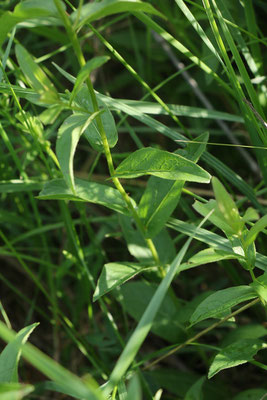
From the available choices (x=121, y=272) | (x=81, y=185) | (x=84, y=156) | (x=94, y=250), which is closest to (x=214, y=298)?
(x=121, y=272)

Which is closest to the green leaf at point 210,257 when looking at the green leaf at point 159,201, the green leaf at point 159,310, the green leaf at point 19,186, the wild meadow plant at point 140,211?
the wild meadow plant at point 140,211

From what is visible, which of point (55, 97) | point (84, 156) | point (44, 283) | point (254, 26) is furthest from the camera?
point (84, 156)

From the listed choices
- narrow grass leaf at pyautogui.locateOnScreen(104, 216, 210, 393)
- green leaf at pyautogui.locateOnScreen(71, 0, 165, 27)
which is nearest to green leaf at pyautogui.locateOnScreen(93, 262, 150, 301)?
narrow grass leaf at pyautogui.locateOnScreen(104, 216, 210, 393)

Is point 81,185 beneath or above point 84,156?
above

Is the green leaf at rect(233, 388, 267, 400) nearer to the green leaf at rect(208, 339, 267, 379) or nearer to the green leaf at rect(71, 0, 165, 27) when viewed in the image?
the green leaf at rect(208, 339, 267, 379)

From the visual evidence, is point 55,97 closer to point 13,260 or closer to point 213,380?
point 213,380

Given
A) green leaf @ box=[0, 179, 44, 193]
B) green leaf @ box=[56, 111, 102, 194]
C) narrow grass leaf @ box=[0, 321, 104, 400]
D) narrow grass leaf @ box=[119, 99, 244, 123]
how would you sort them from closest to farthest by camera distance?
narrow grass leaf @ box=[0, 321, 104, 400], green leaf @ box=[56, 111, 102, 194], narrow grass leaf @ box=[119, 99, 244, 123], green leaf @ box=[0, 179, 44, 193]
